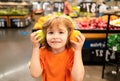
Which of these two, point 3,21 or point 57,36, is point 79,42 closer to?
point 57,36

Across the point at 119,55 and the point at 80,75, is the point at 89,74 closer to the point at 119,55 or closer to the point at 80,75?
the point at 119,55

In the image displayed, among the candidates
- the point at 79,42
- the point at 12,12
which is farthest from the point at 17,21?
the point at 79,42

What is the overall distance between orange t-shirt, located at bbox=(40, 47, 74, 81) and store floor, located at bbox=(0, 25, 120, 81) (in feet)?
8.12

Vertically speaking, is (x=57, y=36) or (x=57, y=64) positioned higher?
(x=57, y=36)

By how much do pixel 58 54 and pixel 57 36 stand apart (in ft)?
0.51

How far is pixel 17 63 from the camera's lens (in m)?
4.79

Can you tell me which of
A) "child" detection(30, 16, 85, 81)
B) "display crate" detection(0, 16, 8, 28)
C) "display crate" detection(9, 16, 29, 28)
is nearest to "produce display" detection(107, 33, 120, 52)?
"child" detection(30, 16, 85, 81)

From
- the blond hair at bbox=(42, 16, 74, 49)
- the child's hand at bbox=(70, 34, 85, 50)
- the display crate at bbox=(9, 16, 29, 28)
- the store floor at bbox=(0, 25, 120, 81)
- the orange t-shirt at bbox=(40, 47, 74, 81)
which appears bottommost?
the store floor at bbox=(0, 25, 120, 81)

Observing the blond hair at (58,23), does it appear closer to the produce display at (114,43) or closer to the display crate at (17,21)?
the produce display at (114,43)

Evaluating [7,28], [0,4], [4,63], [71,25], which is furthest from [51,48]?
[0,4]

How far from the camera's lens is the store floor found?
3984mm

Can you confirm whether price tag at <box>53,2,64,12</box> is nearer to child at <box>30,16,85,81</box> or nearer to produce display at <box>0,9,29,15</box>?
produce display at <box>0,9,29,15</box>

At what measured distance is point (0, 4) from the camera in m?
10.6

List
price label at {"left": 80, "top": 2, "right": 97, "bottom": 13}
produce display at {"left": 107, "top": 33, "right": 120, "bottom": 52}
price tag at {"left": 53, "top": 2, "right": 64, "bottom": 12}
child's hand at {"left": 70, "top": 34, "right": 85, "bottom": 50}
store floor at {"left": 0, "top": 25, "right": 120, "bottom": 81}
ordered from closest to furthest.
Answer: child's hand at {"left": 70, "top": 34, "right": 85, "bottom": 50}
produce display at {"left": 107, "top": 33, "right": 120, "bottom": 52}
store floor at {"left": 0, "top": 25, "right": 120, "bottom": 81}
price label at {"left": 80, "top": 2, "right": 97, "bottom": 13}
price tag at {"left": 53, "top": 2, "right": 64, "bottom": 12}
